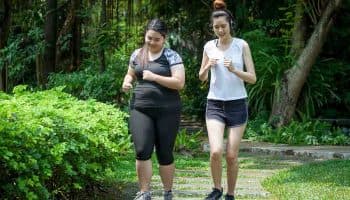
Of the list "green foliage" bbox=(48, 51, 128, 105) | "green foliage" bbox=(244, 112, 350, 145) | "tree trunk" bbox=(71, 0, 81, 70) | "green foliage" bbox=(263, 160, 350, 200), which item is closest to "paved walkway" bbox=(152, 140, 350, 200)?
"green foliage" bbox=(263, 160, 350, 200)

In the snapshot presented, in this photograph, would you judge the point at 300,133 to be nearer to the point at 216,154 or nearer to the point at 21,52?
the point at 216,154

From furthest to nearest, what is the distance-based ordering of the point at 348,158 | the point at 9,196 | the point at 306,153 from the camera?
the point at 306,153 → the point at 348,158 → the point at 9,196

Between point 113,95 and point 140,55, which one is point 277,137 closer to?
point 113,95

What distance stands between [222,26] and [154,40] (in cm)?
60

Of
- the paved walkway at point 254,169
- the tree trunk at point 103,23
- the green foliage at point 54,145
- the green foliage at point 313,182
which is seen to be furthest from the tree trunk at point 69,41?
the green foliage at point 54,145

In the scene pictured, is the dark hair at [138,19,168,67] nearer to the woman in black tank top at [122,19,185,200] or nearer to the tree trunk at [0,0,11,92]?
the woman in black tank top at [122,19,185,200]

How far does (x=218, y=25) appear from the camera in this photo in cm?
564

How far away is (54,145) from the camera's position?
472 cm

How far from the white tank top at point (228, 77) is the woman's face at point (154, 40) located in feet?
1.58

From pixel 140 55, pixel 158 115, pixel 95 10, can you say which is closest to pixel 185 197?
pixel 158 115

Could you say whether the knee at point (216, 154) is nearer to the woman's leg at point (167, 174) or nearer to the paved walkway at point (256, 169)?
the woman's leg at point (167, 174)

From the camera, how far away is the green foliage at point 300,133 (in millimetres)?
11844

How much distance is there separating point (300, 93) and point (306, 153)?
309cm

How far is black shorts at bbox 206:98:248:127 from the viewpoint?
562 cm
